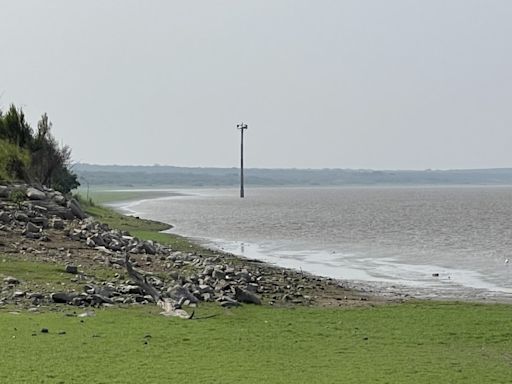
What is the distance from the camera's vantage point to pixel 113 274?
25547mm

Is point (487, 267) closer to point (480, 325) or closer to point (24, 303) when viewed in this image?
point (480, 325)

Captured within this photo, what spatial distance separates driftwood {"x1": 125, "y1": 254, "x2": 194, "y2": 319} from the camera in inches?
780

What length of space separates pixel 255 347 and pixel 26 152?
40947 mm

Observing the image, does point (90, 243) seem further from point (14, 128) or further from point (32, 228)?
point (14, 128)

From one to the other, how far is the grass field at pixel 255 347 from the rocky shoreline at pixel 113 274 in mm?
1015

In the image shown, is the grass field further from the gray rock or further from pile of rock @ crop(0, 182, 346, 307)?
the gray rock

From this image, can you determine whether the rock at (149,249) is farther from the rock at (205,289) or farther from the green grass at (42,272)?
the rock at (205,289)

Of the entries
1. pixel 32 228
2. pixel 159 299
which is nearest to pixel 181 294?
pixel 159 299

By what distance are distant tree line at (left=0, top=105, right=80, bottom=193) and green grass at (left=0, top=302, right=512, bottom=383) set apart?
33.5 meters

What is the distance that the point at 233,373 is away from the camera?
1371 cm

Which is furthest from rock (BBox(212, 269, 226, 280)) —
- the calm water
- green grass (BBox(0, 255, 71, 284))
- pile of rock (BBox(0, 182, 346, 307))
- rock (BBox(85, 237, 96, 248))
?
the calm water

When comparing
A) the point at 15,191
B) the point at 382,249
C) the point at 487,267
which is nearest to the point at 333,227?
the point at 382,249

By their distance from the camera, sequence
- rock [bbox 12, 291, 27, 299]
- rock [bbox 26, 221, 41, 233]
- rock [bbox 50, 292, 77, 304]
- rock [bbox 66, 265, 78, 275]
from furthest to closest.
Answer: rock [bbox 26, 221, 41, 233]
rock [bbox 66, 265, 78, 275]
rock [bbox 12, 291, 27, 299]
rock [bbox 50, 292, 77, 304]

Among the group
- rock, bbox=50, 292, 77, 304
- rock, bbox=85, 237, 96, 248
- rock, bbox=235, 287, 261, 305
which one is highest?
rock, bbox=85, 237, 96, 248
